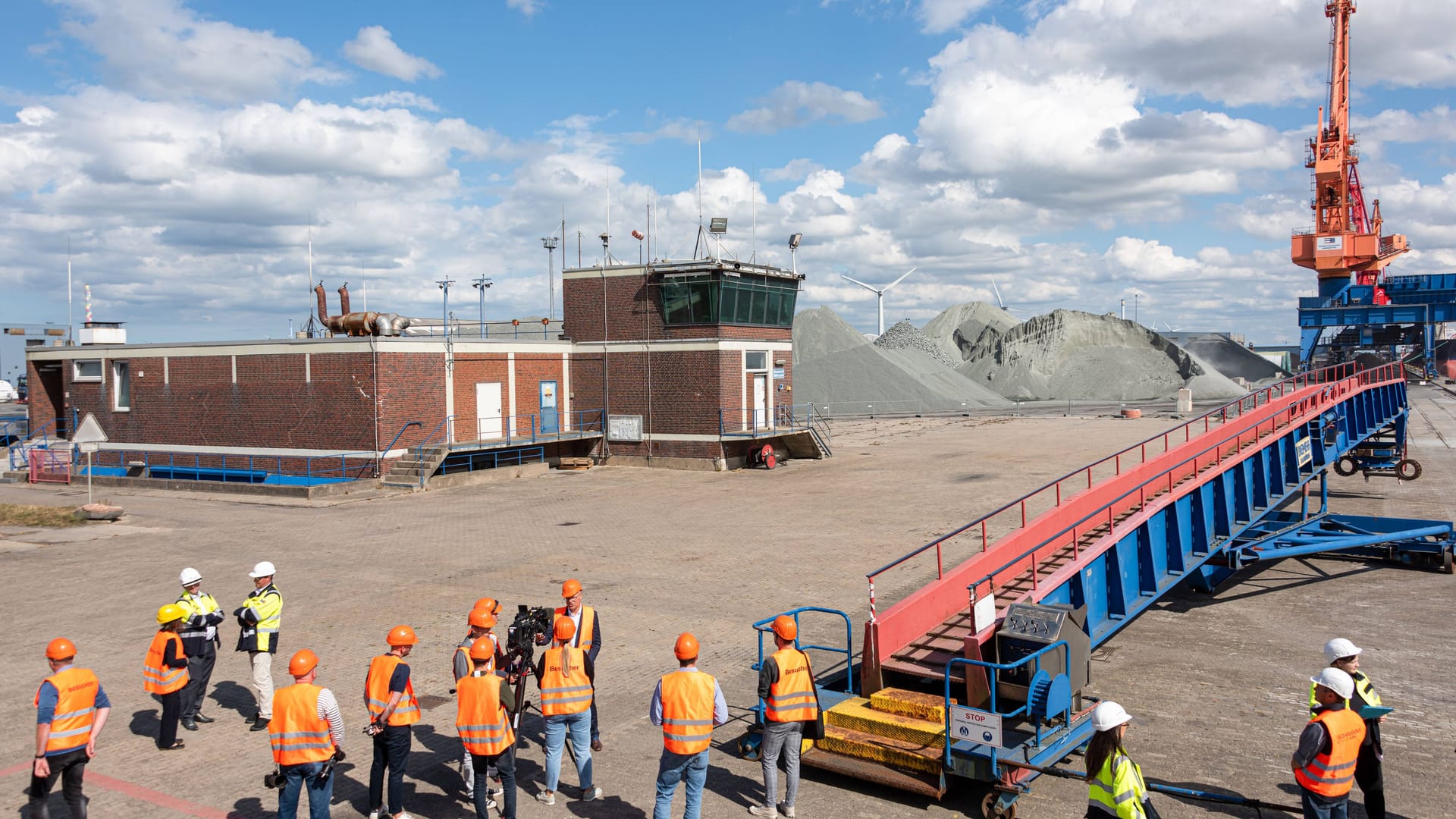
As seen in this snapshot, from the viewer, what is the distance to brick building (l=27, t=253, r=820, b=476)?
30.2 meters

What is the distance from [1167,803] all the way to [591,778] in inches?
202

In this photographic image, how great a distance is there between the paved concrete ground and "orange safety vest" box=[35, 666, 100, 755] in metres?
1.31

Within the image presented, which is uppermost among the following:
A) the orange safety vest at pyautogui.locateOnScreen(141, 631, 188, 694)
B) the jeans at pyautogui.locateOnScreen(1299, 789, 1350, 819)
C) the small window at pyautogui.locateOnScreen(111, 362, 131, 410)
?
the small window at pyautogui.locateOnScreen(111, 362, 131, 410)

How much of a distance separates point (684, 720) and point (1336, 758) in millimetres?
4553

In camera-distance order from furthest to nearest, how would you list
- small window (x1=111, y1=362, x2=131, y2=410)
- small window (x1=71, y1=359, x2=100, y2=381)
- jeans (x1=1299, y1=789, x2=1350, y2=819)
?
1. small window (x1=71, y1=359, x2=100, y2=381)
2. small window (x1=111, y1=362, x2=131, y2=410)
3. jeans (x1=1299, y1=789, x2=1350, y2=819)

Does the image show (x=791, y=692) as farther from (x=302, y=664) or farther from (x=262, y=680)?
(x=262, y=680)

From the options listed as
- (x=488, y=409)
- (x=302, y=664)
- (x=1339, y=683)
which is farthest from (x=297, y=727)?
(x=488, y=409)

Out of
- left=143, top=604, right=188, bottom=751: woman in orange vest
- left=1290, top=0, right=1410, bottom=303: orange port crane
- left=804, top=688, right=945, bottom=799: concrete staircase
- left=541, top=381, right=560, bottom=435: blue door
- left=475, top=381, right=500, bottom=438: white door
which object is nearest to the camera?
left=804, top=688, right=945, bottom=799: concrete staircase

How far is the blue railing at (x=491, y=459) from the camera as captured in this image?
3095cm

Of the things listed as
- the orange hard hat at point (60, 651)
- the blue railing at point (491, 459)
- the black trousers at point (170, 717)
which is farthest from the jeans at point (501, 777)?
the blue railing at point (491, 459)

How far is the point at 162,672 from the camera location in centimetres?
948

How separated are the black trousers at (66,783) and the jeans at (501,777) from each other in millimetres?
3067

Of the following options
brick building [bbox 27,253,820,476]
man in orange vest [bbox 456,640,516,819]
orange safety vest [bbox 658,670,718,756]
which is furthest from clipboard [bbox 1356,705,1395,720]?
brick building [bbox 27,253,820,476]

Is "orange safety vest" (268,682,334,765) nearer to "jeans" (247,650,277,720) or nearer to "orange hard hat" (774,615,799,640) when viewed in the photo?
"jeans" (247,650,277,720)
